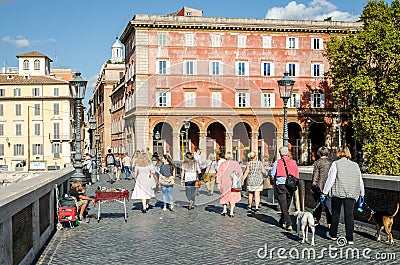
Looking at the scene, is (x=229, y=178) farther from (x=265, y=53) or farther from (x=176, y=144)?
(x=265, y=53)

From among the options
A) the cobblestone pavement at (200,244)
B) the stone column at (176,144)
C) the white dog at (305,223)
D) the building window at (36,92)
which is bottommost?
the cobblestone pavement at (200,244)

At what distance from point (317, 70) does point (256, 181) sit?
142 feet

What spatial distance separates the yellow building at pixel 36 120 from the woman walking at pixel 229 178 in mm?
62388

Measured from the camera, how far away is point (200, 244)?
10.2 m

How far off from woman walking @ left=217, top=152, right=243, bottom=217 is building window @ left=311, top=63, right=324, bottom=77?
43.4 m

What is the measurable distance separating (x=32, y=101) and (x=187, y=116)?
61.7 meters

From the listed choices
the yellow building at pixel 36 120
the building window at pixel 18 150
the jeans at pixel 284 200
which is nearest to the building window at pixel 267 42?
the yellow building at pixel 36 120

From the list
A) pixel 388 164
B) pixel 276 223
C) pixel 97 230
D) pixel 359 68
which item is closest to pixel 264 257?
pixel 276 223

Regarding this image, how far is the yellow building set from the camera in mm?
74250

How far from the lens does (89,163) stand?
29641mm

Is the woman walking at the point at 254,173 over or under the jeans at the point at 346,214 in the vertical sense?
over

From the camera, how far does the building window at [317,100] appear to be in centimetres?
5534

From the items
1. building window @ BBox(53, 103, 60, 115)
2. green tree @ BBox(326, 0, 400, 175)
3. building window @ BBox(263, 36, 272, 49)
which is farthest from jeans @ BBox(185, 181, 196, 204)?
building window @ BBox(53, 103, 60, 115)

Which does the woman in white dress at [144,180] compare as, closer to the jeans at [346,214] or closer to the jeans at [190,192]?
the jeans at [190,192]
